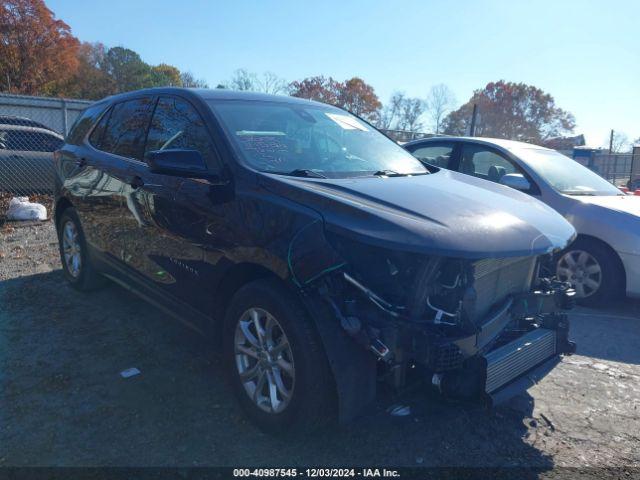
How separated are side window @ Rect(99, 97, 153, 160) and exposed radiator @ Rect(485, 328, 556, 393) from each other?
294 cm

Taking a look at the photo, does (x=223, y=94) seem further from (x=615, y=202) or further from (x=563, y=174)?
(x=615, y=202)

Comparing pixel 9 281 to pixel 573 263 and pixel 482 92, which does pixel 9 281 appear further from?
pixel 482 92

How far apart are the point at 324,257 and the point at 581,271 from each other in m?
3.83

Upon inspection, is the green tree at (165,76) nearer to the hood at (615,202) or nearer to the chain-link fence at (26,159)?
the chain-link fence at (26,159)

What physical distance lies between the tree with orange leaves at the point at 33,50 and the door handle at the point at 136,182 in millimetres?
44664

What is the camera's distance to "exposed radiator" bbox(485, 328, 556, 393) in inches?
98.4

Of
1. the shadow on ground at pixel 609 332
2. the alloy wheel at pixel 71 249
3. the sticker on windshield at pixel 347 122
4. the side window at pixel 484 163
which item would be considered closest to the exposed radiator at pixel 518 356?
the shadow on ground at pixel 609 332

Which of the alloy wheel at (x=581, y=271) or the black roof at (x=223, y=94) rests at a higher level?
the black roof at (x=223, y=94)

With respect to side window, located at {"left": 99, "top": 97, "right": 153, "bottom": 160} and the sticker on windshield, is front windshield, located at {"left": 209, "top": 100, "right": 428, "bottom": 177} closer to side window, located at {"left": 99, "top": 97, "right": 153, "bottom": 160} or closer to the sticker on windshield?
the sticker on windshield

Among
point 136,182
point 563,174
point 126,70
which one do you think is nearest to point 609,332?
point 563,174

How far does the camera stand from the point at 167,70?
5681cm

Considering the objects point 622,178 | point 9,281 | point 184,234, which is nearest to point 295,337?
point 184,234

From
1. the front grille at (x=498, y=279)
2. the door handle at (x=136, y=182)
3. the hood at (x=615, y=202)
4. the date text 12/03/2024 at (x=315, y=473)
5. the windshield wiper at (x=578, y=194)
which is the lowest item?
the date text 12/03/2024 at (x=315, y=473)

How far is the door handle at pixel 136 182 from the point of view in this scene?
3703 mm
